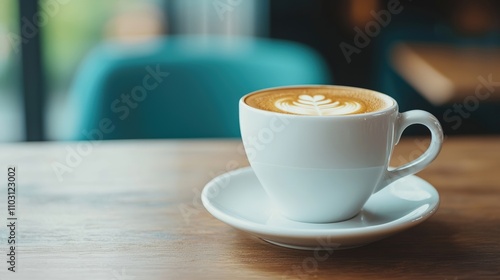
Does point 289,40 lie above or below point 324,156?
below

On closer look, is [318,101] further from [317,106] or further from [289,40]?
[289,40]

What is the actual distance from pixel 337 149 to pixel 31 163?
1.42 feet

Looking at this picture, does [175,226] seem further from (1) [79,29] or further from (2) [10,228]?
(1) [79,29]

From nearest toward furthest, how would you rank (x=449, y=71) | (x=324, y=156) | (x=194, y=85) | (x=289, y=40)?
(x=324, y=156) < (x=194, y=85) < (x=449, y=71) < (x=289, y=40)

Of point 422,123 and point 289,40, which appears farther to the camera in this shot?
point 289,40

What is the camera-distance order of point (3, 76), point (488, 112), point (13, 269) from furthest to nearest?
point (3, 76)
point (488, 112)
point (13, 269)

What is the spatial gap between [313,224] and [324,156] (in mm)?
74

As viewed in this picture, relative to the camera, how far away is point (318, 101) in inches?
25.8

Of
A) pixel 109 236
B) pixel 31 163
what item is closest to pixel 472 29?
pixel 31 163

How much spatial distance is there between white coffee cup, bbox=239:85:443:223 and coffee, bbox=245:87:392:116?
15 mm

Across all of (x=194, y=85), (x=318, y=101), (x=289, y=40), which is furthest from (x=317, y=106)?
(x=289, y=40)

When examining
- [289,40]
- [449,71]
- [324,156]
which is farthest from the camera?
[289,40]

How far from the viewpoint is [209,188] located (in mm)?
667

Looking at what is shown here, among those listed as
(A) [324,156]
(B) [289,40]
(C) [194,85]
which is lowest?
(B) [289,40]
